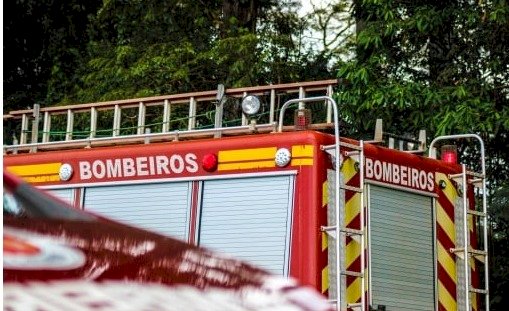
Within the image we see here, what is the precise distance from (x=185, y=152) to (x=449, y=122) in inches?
253

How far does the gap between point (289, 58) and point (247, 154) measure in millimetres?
11058

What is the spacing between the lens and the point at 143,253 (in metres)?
2.26

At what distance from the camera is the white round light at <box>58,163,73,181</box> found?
290 inches

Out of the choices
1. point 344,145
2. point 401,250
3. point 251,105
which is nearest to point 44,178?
point 251,105

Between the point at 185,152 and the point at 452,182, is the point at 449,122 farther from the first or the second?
the point at 185,152

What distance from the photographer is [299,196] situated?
6574 millimetres

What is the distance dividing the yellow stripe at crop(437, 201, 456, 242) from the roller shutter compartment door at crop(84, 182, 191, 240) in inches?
66.7

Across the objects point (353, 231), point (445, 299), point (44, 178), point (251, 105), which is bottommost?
point (445, 299)

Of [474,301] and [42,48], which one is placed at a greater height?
[42,48]

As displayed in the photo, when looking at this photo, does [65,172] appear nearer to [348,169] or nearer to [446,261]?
[348,169]

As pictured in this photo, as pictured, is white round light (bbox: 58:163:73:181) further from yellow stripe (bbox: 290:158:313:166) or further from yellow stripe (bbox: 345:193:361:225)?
yellow stripe (bbox: 345:193:361:225)

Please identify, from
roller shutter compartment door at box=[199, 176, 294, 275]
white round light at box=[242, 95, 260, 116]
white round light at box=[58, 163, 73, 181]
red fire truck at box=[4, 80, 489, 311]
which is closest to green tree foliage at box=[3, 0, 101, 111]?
red fire truck at box=[4, 80, 489, 311]

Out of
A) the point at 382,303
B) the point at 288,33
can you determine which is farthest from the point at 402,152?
the point at 288,33

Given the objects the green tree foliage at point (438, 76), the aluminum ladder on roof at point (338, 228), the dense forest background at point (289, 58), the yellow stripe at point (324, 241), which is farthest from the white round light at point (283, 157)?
the green tree foliage at point (438, 76)
